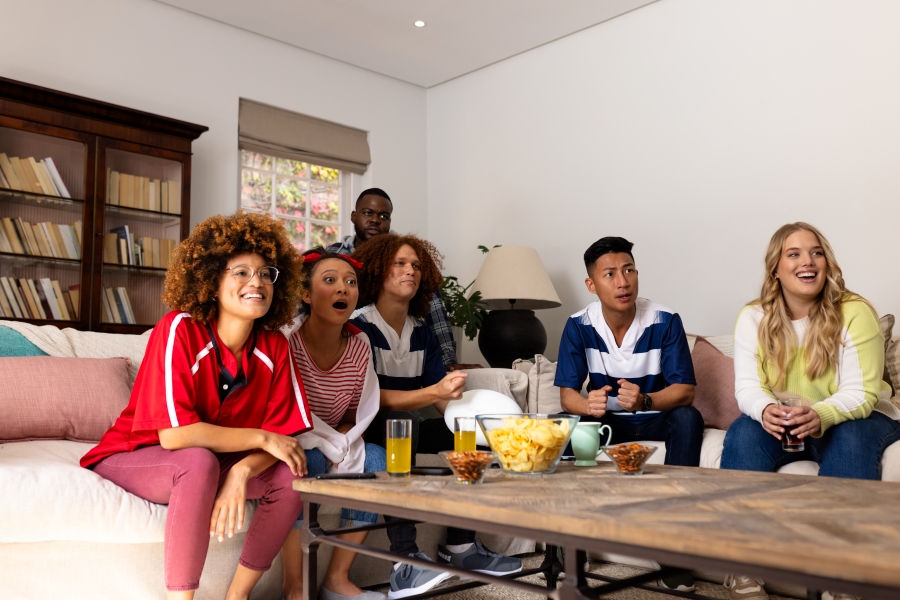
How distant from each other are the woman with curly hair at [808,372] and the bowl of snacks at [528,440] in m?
0.81

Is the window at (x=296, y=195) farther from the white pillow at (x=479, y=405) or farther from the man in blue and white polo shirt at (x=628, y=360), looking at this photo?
the white pillow at (x=479, y=405)

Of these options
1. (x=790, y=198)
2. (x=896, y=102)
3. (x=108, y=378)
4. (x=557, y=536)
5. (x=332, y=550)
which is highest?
(x=896, y=102)

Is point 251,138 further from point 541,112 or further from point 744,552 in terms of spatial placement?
point 744,552

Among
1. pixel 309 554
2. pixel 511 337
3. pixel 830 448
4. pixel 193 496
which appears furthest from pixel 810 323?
pixel 511 337

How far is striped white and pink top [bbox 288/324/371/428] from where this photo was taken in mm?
2133

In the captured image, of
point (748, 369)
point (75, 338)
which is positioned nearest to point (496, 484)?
Answer: point (748, 369)

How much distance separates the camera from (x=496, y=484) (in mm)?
1316

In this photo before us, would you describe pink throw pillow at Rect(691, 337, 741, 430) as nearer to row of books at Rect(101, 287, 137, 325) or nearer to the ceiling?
the ceiling

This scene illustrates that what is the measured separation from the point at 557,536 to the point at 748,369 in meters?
1.49

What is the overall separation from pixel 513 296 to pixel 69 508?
253 cm

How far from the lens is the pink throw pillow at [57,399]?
7.09 feet

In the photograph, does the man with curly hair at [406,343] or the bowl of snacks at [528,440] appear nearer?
the bowl of snacks at [528,440]

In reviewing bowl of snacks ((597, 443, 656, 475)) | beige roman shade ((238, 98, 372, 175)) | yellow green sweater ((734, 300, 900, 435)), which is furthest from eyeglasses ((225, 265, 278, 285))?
beige roman shade ((238, 98, 372, 175))

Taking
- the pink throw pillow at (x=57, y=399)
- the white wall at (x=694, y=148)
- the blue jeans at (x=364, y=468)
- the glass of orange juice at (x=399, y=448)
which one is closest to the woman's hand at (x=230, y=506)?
the blue jeans at (x=364, y=468)
